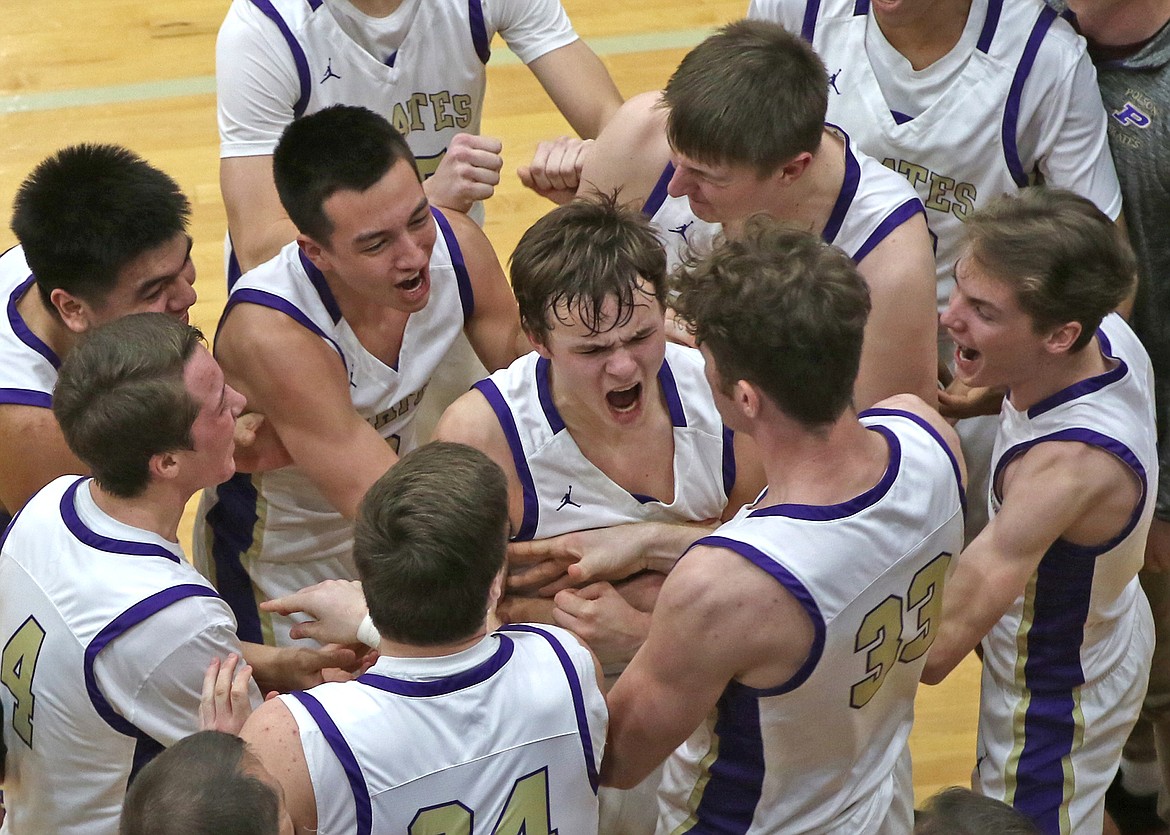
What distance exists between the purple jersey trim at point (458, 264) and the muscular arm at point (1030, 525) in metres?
1.40

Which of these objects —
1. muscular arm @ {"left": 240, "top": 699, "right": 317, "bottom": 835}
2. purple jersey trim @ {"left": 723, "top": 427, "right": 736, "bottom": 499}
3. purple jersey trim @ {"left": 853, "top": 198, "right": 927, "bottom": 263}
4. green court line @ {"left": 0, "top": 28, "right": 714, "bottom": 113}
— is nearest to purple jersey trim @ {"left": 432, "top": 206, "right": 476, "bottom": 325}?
purple jersey trim @ {"left": 723, "top": 427, "right": 736, "bottom": 499}

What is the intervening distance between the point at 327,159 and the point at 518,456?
2.88ft

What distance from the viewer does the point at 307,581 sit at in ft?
11.9

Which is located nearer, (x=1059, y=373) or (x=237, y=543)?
(x=1059, y=373)

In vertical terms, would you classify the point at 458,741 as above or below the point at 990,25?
below

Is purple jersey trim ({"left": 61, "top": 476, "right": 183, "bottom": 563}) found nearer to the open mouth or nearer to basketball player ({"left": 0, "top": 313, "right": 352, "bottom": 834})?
basketball player ({"left": 0, "top": 313, "right": 352, "bottom": 834})

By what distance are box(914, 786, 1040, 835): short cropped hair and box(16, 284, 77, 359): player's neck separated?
2152mm

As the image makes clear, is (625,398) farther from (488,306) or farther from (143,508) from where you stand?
(143,508)

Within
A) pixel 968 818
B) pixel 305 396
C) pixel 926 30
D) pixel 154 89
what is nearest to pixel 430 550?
pixel 968 818

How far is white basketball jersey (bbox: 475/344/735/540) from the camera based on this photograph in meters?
2.91

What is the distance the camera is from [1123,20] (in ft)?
11.4

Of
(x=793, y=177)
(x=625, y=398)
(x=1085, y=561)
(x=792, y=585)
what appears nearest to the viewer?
(x=792, y=585)

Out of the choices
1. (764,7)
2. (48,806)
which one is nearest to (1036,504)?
(764,7)

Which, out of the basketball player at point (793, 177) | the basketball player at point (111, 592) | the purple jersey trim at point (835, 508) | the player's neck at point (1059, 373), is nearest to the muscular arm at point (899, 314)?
the basketball player at point (793, 177)
